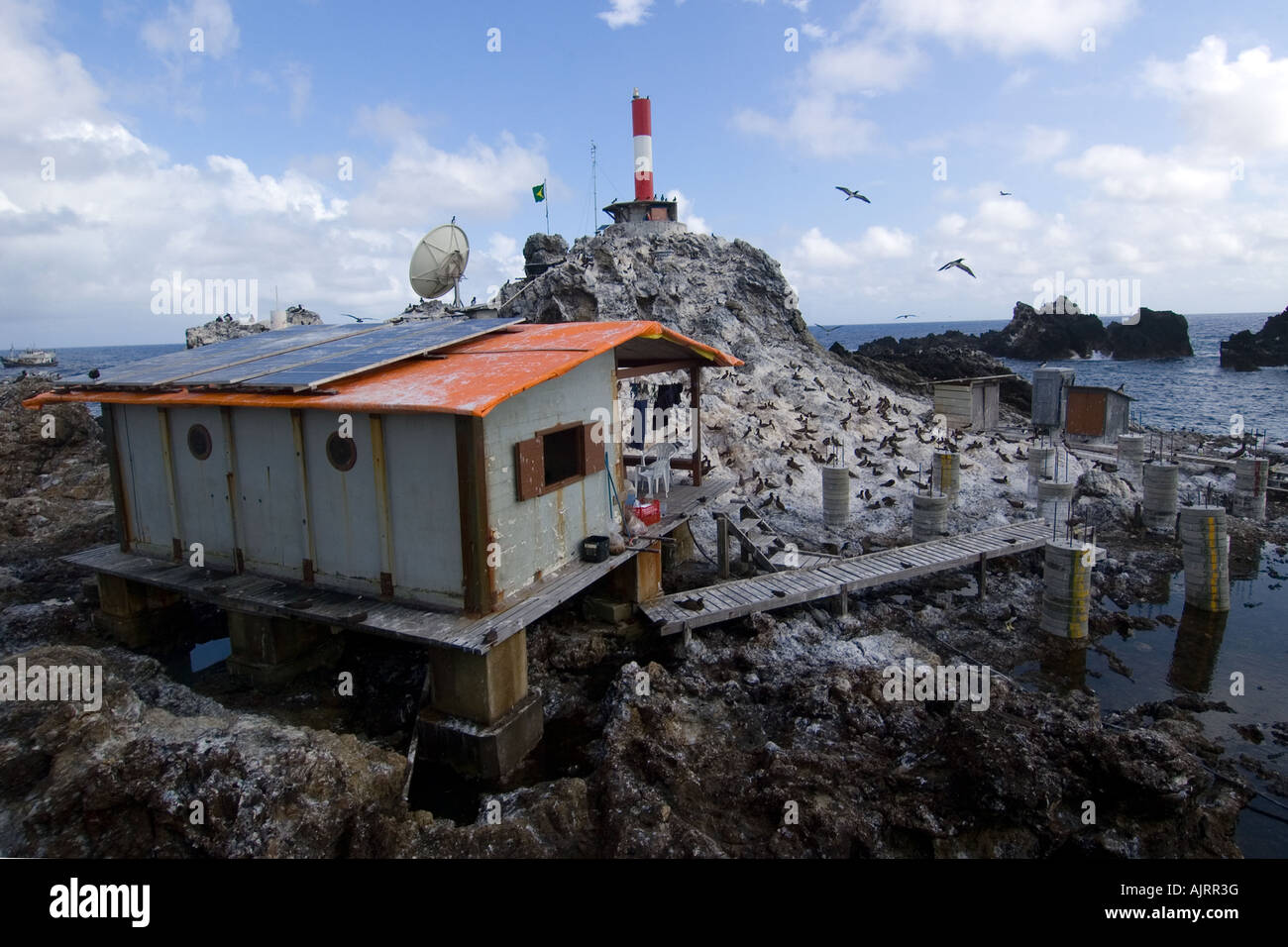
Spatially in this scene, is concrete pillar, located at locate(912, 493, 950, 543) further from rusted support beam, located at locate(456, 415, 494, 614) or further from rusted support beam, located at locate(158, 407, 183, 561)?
rusted support beam, located at locate(158, 407, 183, 561)

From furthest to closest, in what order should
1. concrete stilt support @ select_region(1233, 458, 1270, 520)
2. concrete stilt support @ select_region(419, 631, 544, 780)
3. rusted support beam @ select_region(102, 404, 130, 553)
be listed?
concrete stilt support @ select_region(1233, 458, 1270, 520) → rusted support beam @ select_region(102, 404, 130, 553) → concrete stilt support @ select_region(419, 631, 544, 780)

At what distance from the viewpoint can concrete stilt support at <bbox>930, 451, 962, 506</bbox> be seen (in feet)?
76.9

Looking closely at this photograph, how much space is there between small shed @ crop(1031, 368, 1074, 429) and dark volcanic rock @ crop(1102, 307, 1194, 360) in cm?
10588

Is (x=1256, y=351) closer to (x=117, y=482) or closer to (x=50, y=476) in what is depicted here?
(x=117, y=482)

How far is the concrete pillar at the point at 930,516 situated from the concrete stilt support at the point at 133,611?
18.0m

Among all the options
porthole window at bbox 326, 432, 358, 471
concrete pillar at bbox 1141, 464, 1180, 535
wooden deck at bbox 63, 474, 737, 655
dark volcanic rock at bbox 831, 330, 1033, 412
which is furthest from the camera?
dark volcanic rock at bbox 831, 330, 1033, 412

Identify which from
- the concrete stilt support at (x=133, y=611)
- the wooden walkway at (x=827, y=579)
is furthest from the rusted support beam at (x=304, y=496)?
the wooden walkway at (x=827, y=579)

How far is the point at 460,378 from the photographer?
11305 millimetres

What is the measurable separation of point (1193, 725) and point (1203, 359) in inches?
5165

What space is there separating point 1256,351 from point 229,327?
12236 cm

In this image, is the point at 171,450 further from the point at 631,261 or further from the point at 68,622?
the point at 631,261

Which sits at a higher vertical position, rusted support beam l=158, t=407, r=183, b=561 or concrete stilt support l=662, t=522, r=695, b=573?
rusted support beam l=158, t=407, r=183, b=561

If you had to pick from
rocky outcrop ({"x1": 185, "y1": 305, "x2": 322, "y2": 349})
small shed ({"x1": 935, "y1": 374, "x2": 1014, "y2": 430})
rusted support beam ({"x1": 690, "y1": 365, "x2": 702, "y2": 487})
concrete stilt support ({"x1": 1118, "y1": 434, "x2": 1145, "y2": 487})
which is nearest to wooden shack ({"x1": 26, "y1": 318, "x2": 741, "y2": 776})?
rusted support beam ({"x1": 690, "y1": 365, "x2": 702, "y2": 487})

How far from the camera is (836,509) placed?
22.6 meters
